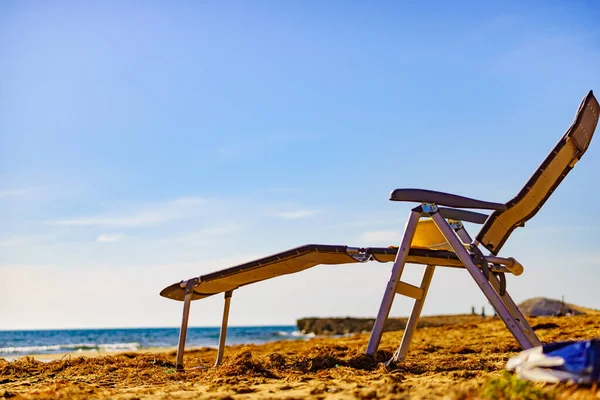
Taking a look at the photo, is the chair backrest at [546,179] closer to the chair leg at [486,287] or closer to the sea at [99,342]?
the chair leg at [486,287]

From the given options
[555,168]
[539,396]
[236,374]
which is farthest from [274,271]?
[539,396]

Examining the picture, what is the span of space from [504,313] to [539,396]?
7.90 ft

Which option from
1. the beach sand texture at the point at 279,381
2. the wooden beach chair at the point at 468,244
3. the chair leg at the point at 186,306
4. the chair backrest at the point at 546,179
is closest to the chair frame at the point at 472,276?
the wooden beach chair at the point at 468,244

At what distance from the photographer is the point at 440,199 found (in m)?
6.44

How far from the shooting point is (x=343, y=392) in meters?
4.66

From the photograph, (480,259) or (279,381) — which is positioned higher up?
(480,259)

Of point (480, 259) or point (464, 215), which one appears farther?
point (464, 215)

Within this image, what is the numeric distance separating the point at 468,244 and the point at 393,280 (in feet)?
3.11

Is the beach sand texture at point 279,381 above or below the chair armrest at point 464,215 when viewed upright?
below

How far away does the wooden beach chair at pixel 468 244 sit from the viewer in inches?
250

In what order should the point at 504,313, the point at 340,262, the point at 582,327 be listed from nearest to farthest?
the point at 504,313
the point at 340,262
the point at 582,327

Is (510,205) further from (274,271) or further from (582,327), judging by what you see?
(582,327)

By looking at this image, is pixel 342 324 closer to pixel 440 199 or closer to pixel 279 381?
pixel 440 199

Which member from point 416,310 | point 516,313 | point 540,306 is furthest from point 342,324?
point 516,313
